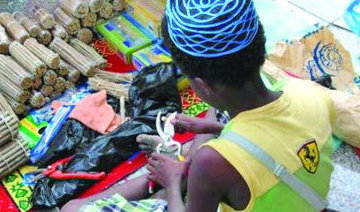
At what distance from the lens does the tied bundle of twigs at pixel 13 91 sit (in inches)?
99.9

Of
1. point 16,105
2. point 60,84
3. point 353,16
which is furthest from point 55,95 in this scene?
point 353,16

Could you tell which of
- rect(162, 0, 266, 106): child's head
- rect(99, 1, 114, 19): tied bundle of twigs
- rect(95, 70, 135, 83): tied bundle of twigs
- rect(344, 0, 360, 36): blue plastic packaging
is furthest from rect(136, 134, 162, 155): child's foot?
rect(344, 0, 360, 36): blue plastic packaging

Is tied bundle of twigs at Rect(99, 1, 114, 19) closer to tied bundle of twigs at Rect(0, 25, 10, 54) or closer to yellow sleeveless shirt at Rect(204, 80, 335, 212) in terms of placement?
tied bundle of twigs at Rect(0, 25, 10, 54)

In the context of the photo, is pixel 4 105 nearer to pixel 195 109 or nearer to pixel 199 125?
pixel 195 109

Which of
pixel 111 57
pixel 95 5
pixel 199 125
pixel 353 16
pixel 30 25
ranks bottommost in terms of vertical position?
pixel 353 16

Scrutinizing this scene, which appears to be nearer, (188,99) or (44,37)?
(188,99)

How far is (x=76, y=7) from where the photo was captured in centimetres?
280

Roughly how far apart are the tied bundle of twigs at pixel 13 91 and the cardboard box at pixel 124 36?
63 centimetres

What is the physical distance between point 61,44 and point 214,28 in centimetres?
181

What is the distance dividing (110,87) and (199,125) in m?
0.92

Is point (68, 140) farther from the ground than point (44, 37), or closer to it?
closer to it

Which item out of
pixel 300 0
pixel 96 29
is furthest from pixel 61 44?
pixel 300 0

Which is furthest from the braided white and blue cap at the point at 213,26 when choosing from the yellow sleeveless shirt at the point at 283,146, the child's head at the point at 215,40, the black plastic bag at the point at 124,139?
the black plastic bag at the point at 124,139

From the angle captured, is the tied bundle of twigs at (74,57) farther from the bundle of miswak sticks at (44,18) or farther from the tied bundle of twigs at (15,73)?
the tied bundle of twigs at (15,73)
